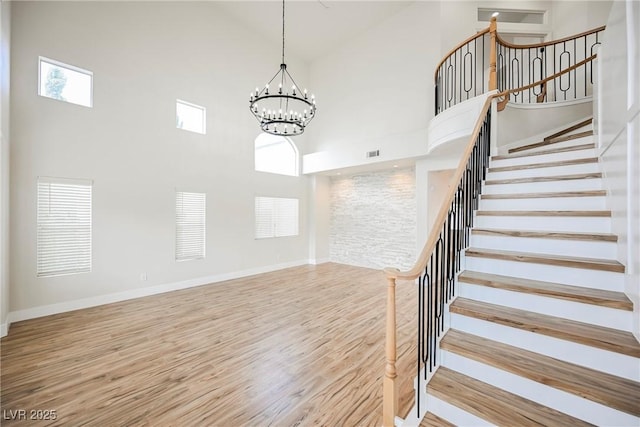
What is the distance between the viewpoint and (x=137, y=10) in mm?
4816

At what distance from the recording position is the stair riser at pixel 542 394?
→ 1.36 m

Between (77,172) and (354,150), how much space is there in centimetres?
542

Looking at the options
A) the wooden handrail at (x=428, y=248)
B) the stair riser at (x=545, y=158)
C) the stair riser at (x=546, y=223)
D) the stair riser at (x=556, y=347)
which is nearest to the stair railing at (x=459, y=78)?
the stair riser at (x=545, y=158)

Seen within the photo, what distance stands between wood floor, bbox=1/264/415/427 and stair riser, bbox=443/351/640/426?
583 mm

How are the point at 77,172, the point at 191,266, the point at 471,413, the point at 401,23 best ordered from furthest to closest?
the point at 401,23
the point at 191,266
the point at 77,172
the point at 471,413

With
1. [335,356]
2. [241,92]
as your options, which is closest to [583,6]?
[241,92]

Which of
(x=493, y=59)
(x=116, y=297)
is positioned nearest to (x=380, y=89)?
(x=493, y=59)

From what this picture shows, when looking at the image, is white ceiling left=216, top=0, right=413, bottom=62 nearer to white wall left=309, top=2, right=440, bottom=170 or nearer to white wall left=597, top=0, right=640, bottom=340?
white wall left=309, top=2, right=440, bottom=170

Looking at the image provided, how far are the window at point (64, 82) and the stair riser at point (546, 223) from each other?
20.1 ft

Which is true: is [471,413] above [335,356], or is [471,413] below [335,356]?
above

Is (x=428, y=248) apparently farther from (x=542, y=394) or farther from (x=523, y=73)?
(x=523, y=73)

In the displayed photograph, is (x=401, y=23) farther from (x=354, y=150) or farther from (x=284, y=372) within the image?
(x=284, y=372)

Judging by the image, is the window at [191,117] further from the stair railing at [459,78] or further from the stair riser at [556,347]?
the stair riser at [556,347]

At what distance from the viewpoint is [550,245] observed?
2.33 m
